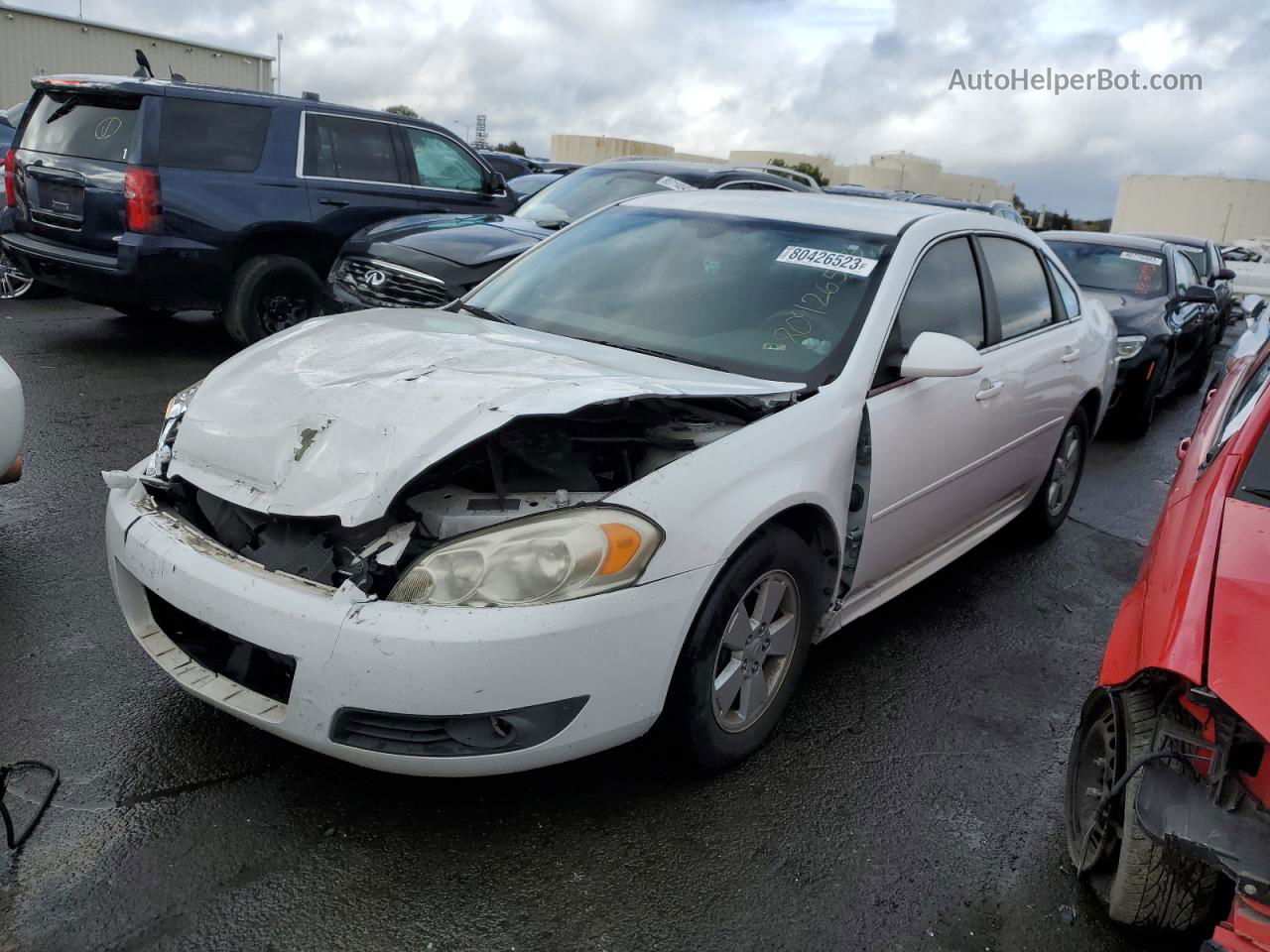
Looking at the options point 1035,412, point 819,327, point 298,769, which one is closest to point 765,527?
point 819,327

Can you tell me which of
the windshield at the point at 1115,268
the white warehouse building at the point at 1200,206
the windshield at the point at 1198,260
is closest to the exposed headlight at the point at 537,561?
the windshield at the point at 1115,268

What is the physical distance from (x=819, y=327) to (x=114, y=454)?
3.81 meters

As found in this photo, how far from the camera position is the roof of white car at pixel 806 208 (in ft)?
12.6

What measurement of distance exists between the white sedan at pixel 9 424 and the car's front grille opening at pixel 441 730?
7.47 feet

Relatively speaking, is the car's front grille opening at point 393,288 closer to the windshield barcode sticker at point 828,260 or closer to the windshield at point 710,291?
the windshield at point 710,291

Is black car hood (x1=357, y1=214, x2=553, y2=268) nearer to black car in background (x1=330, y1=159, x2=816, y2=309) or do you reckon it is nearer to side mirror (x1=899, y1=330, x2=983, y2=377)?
black car in background (x1=330, y1=159, x2=816, y2=309)

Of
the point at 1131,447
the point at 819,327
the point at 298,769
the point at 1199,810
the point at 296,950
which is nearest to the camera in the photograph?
the point at 1199,810

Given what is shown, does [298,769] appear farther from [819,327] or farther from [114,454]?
[114,454]

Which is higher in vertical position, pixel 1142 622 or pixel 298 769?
pixel 1142 622

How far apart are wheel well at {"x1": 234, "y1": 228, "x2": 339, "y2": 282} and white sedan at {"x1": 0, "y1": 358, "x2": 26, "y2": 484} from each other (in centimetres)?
346

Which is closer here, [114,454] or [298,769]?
[298,769]

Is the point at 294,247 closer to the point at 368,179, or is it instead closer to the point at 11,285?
the point at 368,179

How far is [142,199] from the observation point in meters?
Answer: 6.64

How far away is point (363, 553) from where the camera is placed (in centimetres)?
251
